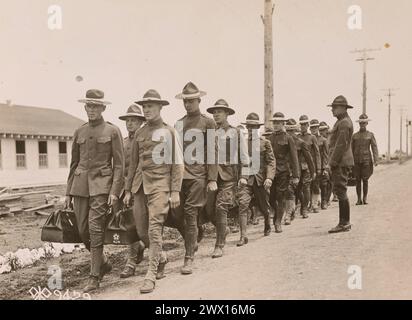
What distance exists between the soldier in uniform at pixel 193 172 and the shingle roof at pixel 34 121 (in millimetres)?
18560

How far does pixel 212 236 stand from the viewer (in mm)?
9586

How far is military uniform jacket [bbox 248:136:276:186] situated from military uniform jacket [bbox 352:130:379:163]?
4.45m

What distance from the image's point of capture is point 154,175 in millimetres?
5789

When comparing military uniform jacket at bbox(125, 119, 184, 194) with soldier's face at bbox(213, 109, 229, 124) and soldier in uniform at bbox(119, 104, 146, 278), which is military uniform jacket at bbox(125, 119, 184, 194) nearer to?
soldier in uniform at bbox(119, 104, 146, 278)

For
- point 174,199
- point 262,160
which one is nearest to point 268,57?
point 262,160

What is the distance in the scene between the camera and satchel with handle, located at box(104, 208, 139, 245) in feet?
20.5

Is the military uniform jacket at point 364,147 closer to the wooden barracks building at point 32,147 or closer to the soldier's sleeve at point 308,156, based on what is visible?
the soldier's sleeve at point 308,156

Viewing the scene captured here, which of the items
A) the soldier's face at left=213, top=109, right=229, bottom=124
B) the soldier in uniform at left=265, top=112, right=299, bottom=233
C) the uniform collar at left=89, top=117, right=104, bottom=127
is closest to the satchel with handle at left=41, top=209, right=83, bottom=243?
the uniform collar at left=89, top=117, right=104, bottom=127

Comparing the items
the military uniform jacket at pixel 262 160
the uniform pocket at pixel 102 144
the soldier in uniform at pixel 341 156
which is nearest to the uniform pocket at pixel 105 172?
the uniform pocket at pixel 102 144

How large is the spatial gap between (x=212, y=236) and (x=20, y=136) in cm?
1708

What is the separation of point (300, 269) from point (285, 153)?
3.65 m

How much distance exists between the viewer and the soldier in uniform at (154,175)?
18.7 feet

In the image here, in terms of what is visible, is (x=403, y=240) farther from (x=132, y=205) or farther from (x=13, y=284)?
(x=13, y=284)
